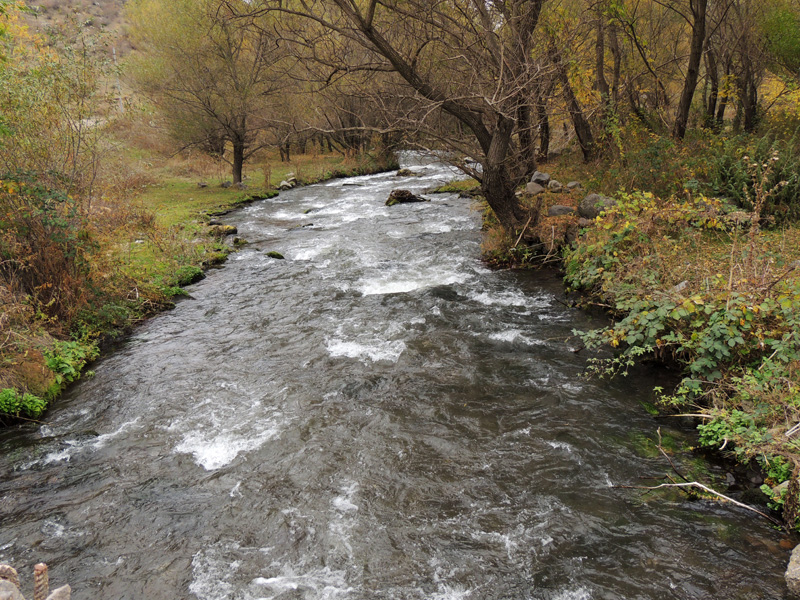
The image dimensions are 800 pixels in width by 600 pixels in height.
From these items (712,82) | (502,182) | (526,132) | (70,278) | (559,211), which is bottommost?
(70,278)

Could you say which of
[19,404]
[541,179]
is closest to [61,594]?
[19,404]

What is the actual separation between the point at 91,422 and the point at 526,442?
20.8 ft

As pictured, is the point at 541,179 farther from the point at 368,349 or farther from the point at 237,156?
the point at 237,156

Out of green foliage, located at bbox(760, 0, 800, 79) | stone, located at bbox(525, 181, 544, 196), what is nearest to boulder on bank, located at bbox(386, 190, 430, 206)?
stone, located at bbox(525, 181, 544, 196)

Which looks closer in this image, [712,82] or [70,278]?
[70,278]

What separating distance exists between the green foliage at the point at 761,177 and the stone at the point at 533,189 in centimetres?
440

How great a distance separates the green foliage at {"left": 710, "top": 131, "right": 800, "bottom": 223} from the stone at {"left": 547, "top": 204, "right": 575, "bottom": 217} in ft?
10.5

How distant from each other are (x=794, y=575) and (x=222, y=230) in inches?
696

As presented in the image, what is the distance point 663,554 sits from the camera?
449 centimetres

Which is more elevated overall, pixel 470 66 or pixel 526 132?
pixel 470 66

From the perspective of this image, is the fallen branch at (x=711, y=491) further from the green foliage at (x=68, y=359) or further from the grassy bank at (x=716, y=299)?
the green foliage at (x=68, y=359)

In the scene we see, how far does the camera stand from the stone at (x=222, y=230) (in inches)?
679

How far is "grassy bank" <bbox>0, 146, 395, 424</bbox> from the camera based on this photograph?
7684mm

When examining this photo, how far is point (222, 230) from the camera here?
17.8 meters
